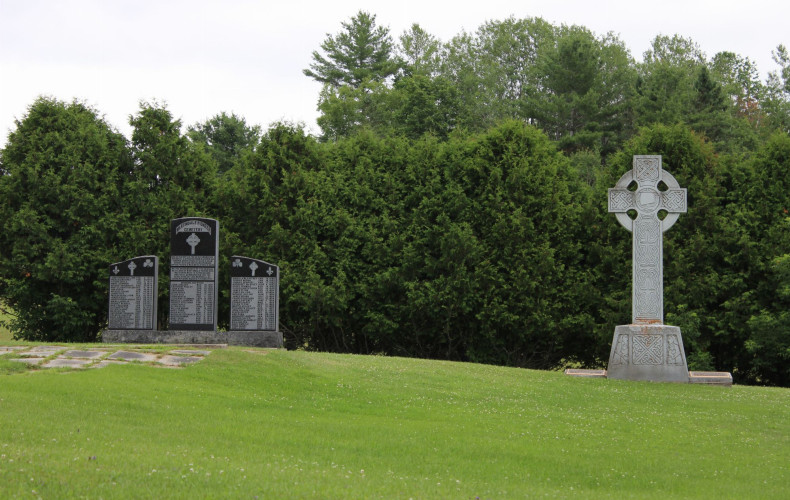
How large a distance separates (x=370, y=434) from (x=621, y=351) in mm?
7946

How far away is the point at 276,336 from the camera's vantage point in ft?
60.9

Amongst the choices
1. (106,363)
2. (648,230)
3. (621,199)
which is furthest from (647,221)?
(106,363)

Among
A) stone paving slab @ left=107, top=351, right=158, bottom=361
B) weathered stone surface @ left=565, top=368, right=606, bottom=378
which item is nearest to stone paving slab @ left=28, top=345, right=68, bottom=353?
stone paving slab @ left=107, top=351, right=158, bottom=361

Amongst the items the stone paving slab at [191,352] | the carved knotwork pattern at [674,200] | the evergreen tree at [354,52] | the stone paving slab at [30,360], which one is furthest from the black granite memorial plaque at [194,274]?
the evergreen tree at [354,52]

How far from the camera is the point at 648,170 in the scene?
16.9m

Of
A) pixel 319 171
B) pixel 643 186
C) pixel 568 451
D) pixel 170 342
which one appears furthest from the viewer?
pixel 319 171

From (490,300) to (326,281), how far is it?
14.9ft

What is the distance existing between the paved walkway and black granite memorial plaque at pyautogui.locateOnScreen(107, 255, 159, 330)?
322cm

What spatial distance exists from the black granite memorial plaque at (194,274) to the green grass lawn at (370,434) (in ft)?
9.62

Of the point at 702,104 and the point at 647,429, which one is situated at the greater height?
the point at 702,104

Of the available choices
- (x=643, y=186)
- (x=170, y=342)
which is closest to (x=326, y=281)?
(x=170, y=342)

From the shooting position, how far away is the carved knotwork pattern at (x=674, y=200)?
1678 centimetres

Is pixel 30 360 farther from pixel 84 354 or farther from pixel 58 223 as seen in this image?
pixel 58 223

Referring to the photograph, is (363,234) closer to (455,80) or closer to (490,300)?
(490,300)
